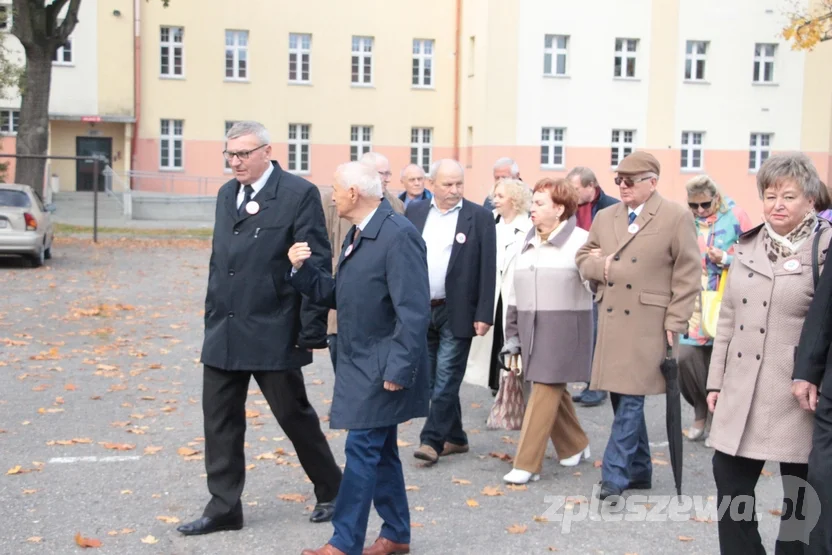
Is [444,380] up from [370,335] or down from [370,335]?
down

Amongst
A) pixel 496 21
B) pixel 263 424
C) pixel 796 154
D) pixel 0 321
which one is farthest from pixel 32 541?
pixel 496 21

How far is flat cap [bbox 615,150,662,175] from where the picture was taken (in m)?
6.34

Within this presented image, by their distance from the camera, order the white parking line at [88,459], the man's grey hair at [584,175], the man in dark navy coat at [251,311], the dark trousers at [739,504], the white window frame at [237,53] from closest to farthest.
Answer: the dark trousers at [739,504]
the man in dark navy coat at [251,311]
the white parking line at [88,459]
the man's grey hair at [584,175]
the white window frame at [237,53]

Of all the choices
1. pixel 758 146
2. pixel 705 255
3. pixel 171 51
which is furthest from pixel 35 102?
pixel 758 146

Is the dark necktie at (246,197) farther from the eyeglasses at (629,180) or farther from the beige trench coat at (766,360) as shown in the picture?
the beige trench coat at (766,360)

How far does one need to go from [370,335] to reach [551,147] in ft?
134

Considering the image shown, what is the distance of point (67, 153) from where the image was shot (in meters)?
43.8

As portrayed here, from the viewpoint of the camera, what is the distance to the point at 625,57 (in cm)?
4528

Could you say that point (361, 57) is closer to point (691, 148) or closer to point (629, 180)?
point (691, 148)

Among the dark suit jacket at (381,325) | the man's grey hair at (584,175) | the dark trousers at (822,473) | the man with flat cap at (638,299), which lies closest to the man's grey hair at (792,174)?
the dark trousers at (822,473)

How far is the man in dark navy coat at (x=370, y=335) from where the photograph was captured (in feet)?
16.2

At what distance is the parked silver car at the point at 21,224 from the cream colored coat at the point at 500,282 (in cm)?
1367

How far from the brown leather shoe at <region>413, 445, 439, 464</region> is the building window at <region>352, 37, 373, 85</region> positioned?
40.3 meters

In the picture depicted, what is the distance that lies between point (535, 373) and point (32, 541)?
3.07 meters
